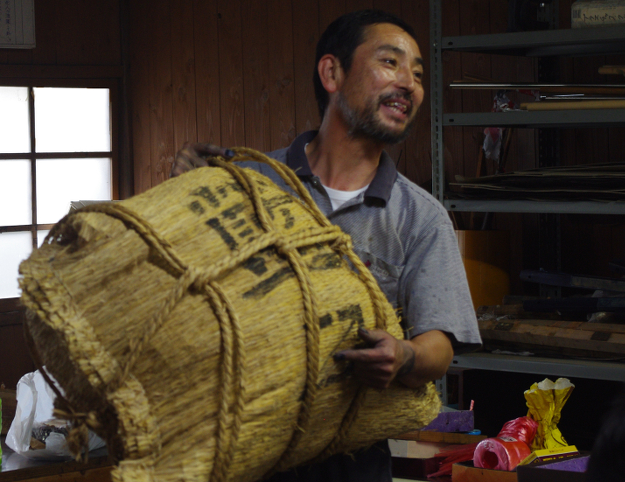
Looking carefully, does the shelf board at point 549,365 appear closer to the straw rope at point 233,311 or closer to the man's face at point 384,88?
the man's face at point 384,88

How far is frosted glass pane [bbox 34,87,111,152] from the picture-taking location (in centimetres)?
417

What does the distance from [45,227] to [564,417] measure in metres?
3.17

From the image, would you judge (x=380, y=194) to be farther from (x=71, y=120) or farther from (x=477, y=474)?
(x=71, y=120)

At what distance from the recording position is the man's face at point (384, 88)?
1.24 m

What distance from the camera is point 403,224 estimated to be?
1.19m

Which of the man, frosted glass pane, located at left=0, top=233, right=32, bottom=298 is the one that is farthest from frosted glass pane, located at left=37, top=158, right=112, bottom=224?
the man

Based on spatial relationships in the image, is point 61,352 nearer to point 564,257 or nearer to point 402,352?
point 402,352

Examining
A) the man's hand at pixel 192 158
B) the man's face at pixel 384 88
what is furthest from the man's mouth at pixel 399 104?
the man's hand at pixel 192 158

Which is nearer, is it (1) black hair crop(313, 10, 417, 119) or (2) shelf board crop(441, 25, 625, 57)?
(1) black hair crop(313, 10, 417, 119)

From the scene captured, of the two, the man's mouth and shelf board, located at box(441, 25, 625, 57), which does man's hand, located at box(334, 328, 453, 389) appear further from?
shelf board, located at box(441, 25, 625, 57)

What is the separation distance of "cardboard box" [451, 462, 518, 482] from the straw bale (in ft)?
3.17

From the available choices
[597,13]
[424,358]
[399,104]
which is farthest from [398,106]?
[597,13]

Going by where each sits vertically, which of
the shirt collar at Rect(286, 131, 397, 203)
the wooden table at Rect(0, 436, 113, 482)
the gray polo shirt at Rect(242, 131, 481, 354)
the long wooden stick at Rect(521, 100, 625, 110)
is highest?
the long wooden stick at Rect(521, 100, 625, 110)

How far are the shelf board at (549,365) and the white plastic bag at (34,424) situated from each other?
43.2 inches
